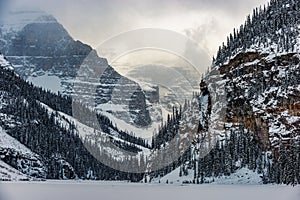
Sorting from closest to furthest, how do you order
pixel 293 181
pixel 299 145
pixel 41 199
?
pixel 41 199 < pixel 293 181 < pixel 299 145

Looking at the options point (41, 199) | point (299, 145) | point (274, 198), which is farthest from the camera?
point (299, 145)

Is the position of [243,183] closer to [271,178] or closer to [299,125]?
[271,178]

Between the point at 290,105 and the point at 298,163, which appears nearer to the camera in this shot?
the point at 298,163

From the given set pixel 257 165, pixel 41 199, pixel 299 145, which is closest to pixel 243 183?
pixel 257 165

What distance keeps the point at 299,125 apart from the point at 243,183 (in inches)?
1048

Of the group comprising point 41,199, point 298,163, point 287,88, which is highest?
point 287,88

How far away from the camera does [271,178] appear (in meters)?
183

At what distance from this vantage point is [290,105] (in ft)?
642

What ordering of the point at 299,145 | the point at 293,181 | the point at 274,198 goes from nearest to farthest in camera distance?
the point at 274,198 → the point at 293,181 → the point at 299,145

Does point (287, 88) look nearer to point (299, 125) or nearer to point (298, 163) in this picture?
point (299, 125)

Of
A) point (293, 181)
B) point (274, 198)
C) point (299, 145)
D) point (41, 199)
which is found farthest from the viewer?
point (299, 145)

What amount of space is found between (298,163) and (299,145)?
342 inches

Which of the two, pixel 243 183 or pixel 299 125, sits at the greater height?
pixel 299 125

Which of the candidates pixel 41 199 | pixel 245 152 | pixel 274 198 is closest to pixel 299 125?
pixel 245 152
